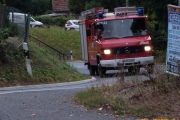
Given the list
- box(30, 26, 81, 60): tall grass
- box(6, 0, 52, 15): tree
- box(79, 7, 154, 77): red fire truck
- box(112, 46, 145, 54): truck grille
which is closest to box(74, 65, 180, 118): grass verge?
box(79, 7, 154, 77): red fire truck

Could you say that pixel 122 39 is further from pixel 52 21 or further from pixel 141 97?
pixel 52 21

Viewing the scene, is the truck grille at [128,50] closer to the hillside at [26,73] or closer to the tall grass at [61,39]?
the hillside at [26,73]

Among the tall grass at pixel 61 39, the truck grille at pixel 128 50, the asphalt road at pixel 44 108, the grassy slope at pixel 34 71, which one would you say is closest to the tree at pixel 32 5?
the tall grass at pixel 61 39

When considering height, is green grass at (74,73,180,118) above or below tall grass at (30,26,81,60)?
above

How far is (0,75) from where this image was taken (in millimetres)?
18609

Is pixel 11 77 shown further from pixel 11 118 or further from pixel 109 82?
pixel 11 118

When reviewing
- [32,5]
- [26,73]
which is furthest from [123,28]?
[32,5]

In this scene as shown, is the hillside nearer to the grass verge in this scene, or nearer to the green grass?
the grass verge

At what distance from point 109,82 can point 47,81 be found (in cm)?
708

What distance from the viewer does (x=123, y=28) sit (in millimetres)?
21953

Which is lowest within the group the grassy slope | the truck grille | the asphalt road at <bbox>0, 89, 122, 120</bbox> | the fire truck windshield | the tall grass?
the tall grass

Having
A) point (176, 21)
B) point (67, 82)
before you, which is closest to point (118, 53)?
point (67, 82)

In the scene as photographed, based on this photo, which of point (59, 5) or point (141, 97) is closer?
point (141, 97)

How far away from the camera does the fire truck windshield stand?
21906 mm
